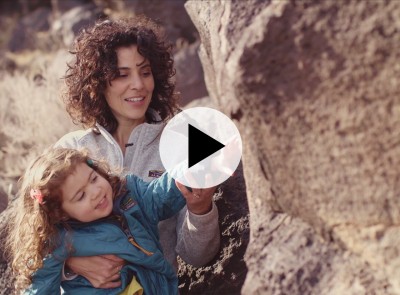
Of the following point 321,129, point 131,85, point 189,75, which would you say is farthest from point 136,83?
point 189,75

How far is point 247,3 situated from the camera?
1978 mm

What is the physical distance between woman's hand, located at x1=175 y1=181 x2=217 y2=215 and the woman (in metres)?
0.22

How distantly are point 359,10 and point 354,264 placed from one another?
708 millimetres

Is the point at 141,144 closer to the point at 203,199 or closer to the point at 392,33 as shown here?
the point at 203,199

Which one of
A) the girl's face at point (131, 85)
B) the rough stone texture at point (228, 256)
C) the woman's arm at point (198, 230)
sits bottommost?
the rough stone texture at point (228, 256)

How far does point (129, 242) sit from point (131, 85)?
88cm

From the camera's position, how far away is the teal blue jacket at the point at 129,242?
260 cm

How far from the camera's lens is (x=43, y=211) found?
254 cm

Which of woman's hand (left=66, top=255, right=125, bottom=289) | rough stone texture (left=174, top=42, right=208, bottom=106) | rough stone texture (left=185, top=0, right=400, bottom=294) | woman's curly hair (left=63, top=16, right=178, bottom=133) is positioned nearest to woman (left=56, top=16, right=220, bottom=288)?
woman's curly hair (left=63, top=16, right=178, bottom=133)
